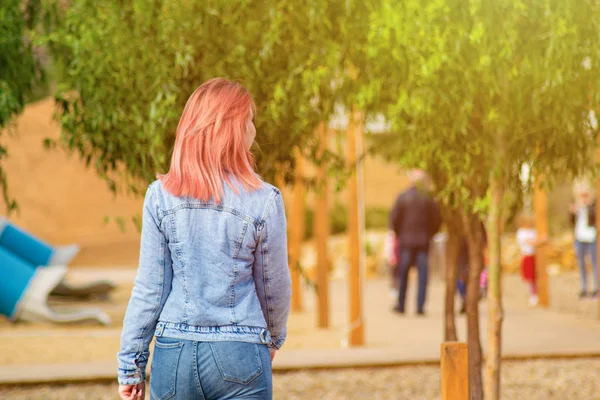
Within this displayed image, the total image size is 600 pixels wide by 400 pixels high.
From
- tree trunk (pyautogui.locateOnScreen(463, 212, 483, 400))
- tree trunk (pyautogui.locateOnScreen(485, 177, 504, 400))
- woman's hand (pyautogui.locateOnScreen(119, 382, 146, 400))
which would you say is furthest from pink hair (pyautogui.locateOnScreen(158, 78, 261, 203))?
tree trunk (pyautogui.locateOnScreen(463, 212, 483, 400))

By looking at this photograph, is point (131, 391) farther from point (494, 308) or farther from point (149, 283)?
point (494, 308)

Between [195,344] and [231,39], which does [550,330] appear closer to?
[231,39]

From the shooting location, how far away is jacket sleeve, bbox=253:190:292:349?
8.60ft

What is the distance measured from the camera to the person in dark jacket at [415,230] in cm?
1178

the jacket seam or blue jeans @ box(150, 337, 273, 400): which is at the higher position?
the jacket seam

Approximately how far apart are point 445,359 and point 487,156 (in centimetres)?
166

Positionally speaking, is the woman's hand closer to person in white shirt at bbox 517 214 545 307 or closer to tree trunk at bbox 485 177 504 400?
tree trunk at bbox 485 177 504 400

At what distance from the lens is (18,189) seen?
24438 millimetres

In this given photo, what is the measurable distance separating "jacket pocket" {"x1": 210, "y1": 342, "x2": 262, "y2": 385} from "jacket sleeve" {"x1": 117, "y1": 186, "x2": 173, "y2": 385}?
20cm

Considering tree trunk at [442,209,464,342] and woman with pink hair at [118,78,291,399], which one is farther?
tree trunk at [442,209,464,342]

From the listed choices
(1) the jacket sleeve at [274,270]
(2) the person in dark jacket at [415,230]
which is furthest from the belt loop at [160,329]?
(2) the person in dark jacket at [415,230]

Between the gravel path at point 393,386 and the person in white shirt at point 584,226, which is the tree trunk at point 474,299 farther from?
the person in white shirt at point 584,226

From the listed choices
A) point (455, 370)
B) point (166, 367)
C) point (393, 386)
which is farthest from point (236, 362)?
point (393, 386)

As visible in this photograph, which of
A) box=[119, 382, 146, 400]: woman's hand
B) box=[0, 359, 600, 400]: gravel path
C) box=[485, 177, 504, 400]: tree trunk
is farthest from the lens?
box=[0, 359, 600, 400]: gravel path
